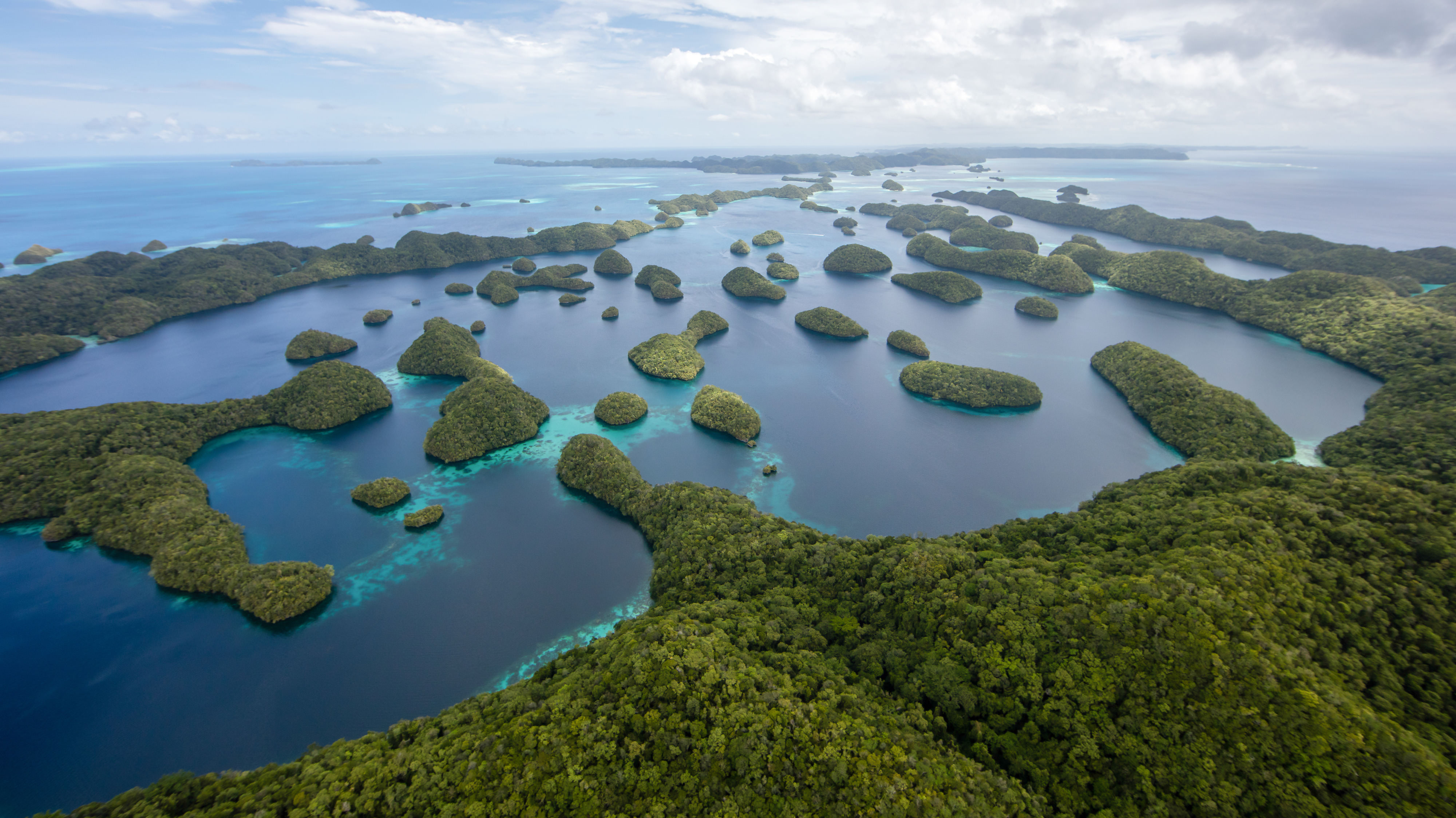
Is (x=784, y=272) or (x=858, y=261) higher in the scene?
(x=858, y=261)

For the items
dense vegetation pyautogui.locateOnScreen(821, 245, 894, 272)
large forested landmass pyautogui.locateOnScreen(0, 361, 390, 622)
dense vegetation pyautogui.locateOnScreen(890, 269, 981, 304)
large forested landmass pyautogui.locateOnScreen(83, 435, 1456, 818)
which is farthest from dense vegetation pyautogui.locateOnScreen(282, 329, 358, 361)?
dense vegetation pyautogui.locateOnScreen(890, 269, 981, 304)

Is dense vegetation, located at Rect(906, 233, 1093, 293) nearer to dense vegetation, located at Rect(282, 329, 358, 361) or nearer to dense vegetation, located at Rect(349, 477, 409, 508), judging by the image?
dense vegetation, located at Rect(349, 477, 409, 508)

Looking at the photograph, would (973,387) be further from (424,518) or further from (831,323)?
(424,518)

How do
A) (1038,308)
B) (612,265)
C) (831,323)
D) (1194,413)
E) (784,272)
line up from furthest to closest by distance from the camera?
(612,265), (784,272), (1038,308), (831,323), (1194,413)

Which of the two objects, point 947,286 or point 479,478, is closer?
point 479,478

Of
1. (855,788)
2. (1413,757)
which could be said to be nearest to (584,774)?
(855,788)

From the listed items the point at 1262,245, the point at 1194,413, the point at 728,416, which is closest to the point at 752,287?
the point at 728,416

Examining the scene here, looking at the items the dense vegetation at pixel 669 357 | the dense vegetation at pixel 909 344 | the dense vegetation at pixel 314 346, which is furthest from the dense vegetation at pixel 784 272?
the dense vegetation at pixel 314 346
